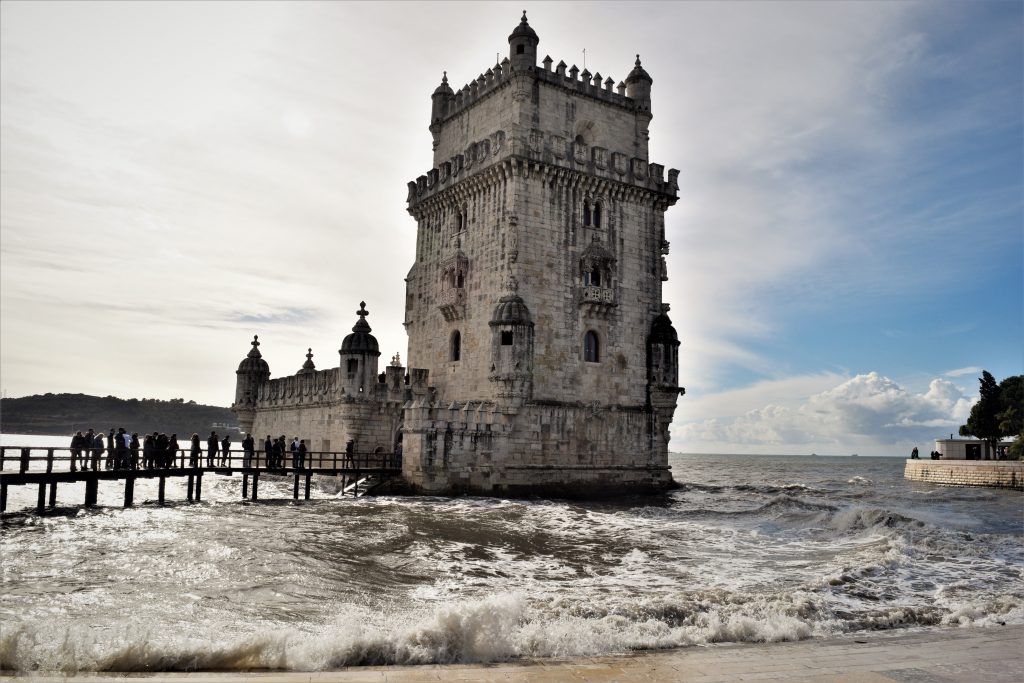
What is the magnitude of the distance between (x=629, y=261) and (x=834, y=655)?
26523 millimetres

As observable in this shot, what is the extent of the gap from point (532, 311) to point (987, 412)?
59.1 m

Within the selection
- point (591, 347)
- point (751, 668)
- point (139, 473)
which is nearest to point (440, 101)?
point (591, 347)

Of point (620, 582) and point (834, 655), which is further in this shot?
point (620, 582)

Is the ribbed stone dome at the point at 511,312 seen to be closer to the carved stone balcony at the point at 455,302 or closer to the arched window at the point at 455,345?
the carved stone balcony at the point at 455,302

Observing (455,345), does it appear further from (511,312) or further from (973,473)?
(973,473)

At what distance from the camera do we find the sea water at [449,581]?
27.6ft

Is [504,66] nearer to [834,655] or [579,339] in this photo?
[579,339]

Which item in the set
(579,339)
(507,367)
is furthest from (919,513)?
(507,367)

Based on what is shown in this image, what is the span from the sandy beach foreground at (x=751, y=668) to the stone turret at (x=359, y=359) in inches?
1038

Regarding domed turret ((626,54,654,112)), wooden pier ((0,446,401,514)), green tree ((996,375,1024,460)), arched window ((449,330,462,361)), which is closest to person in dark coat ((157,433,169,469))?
wooden pier ((0,446,401,514))

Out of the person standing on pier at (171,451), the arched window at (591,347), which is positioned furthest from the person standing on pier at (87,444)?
the arched window at (591,347)

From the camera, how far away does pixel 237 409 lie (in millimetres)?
49188

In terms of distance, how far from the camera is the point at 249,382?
49.0 metres

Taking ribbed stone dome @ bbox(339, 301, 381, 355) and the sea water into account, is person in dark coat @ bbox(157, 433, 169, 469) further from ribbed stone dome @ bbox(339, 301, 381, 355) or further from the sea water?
ribbed stone dome @ bbox(339, 301, 381, 355)
